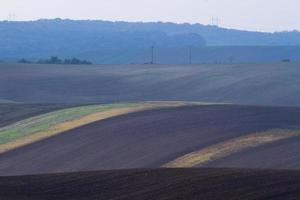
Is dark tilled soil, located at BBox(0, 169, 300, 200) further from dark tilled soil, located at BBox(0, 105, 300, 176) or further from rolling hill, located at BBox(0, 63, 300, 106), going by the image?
rolling hill, located at BBox(0, 63, 300, 106)

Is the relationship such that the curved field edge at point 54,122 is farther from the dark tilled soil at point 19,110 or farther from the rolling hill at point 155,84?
the rolling hill at point 155,84

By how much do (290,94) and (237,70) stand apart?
54.8ft

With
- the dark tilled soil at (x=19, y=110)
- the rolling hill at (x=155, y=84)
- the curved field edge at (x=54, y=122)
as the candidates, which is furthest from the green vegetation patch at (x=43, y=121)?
the rolling hill at (x=155, y=84)

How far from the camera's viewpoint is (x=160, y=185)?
2016 cm

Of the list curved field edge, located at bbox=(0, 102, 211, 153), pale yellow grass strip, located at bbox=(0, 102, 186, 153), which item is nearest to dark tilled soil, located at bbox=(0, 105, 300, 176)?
pale yellow grass strip, located at bbox=(0, 102, 186, 153)

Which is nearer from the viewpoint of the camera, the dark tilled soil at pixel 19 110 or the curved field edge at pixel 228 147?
the curved field edge at pixel 228 147

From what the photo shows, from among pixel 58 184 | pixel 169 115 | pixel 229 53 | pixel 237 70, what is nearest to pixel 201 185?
pixel 58 184

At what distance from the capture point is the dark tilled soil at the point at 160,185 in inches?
736

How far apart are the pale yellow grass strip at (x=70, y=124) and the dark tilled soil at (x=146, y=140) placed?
0.74m

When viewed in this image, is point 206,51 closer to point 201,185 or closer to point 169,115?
point 169,115

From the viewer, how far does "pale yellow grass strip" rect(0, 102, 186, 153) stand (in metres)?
36.0

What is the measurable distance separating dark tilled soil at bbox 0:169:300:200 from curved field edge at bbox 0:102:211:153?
1326cm

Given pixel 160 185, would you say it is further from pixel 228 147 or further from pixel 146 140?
pixel 146 140

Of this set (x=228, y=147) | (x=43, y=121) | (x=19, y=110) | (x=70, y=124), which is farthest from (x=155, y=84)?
(x=228, y=147)
